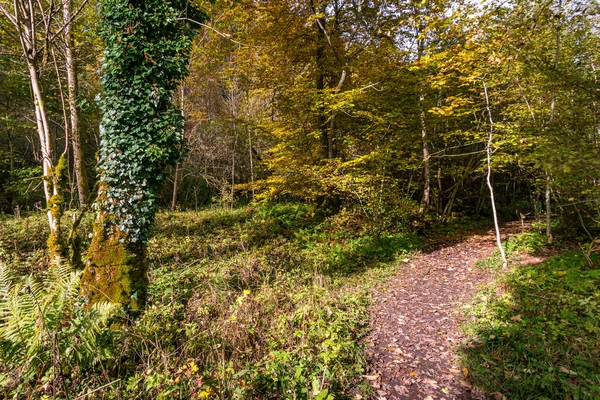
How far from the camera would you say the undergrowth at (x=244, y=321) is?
9.27 feet

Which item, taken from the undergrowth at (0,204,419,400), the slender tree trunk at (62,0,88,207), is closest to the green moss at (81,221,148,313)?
the undergrowth at (0,204,419,400)

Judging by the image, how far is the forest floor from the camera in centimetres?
321

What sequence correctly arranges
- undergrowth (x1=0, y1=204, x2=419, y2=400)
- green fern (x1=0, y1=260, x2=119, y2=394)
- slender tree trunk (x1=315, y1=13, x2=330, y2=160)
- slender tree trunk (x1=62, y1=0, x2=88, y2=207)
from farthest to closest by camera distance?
slender tree trunk (x1=315, y1=13, x2=330, y2=160)
slender tree trunk (x1=62, y1=0, x2=88, y2=207)
undergrowth (x1=0, y1=204, x2=419, y2=400)
green fern (x1=0, y1=260, x2=119, y2=394)

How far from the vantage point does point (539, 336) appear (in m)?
3.66

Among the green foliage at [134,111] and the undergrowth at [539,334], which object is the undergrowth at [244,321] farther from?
the undergrowth at [539,334]

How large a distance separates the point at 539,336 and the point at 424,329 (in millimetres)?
1378

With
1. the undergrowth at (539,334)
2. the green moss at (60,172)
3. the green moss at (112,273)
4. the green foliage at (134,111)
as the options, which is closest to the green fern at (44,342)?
the green moss at (112,273)

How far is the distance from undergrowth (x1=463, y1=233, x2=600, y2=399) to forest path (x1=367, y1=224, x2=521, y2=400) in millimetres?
249

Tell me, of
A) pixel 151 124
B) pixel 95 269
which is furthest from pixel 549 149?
pixel 95 269

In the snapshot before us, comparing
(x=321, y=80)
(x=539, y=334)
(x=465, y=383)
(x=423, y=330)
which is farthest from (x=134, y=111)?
(x=321, y=80)

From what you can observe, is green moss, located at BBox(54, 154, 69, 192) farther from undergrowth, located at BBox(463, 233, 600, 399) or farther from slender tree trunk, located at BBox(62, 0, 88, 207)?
undergrowth, located at BBox(463, 233, 600, 399)

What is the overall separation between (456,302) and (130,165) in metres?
5.72

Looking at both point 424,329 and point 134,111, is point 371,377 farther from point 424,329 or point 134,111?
point 134,111

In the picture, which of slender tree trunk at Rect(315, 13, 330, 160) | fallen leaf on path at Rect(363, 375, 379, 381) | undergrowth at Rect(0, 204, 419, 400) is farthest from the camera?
slender tree trunk at Rect(315, 13, 330, 160)
